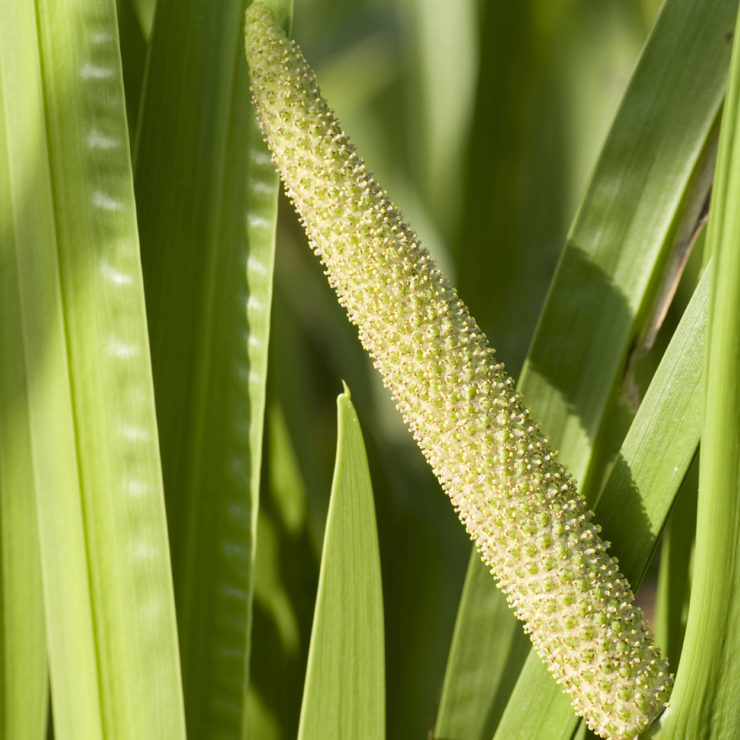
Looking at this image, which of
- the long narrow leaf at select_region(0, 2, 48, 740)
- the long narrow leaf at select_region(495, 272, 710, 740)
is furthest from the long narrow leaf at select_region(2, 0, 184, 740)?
the long narrow leaf at select_region(495, 272, 710, 740)

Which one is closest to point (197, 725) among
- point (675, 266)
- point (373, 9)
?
point (675, 266)

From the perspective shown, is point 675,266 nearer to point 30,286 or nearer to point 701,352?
point 701,352

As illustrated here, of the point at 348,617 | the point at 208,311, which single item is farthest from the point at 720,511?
the point at 208,311

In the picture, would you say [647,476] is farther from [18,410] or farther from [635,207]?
[18,410]

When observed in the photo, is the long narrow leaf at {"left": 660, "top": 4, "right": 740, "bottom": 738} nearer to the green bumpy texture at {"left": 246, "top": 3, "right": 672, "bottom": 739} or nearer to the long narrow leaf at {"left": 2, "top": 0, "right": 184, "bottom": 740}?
the green bumpy texture at {"left": 246, "top": 3, "right": 672, "bottom": 739}

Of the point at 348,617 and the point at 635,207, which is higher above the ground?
the point at 635,207

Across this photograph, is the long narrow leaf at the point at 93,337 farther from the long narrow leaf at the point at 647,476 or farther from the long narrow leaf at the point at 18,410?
the long narrow leaf at the point at 647,476
